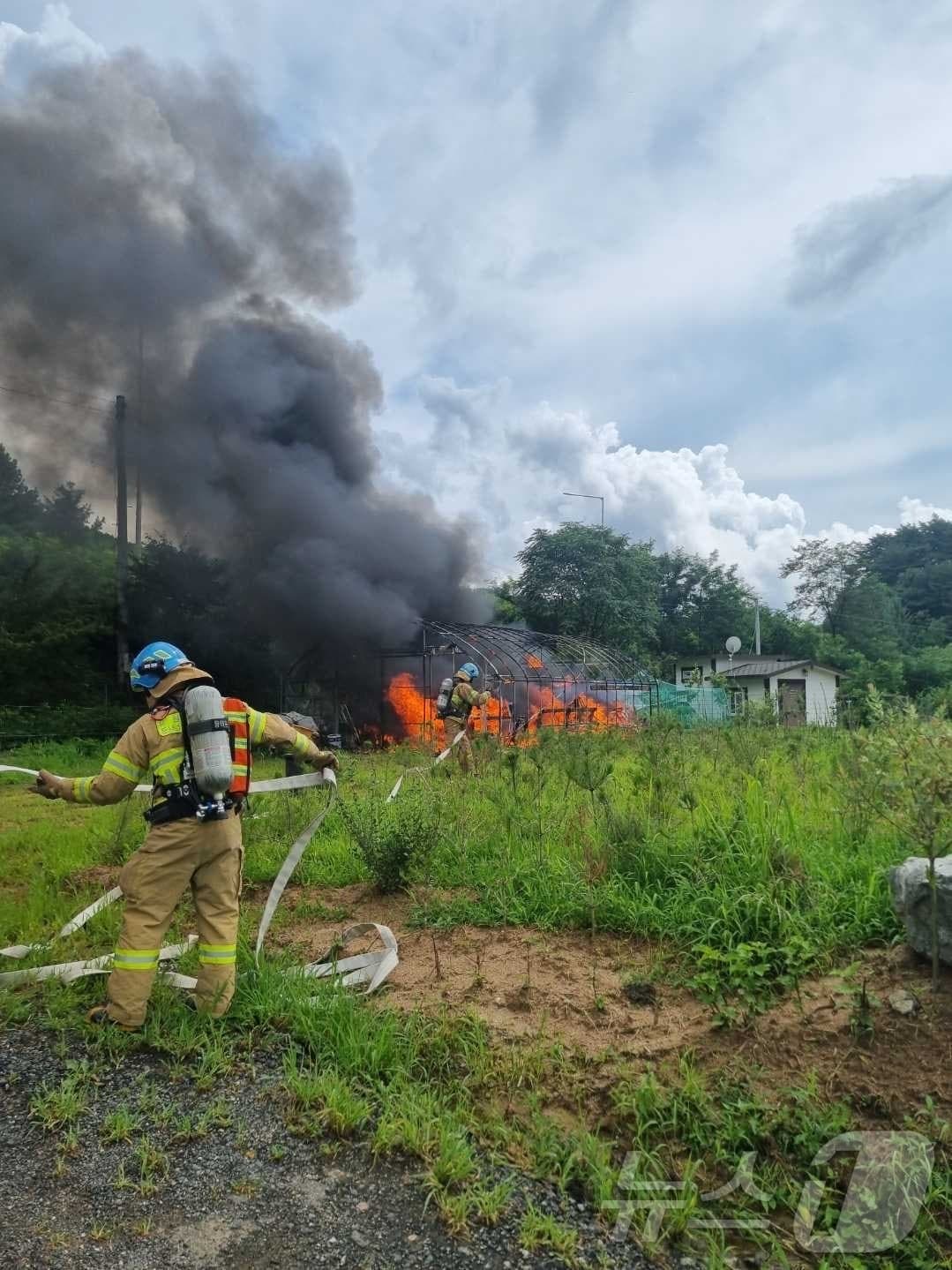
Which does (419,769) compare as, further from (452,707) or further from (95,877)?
(95,877)

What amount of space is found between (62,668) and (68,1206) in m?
16.8

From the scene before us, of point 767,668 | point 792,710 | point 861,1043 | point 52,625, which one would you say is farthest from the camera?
point 767,668

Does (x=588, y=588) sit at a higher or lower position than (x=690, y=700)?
higher

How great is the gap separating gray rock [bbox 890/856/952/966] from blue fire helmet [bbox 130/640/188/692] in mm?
3349

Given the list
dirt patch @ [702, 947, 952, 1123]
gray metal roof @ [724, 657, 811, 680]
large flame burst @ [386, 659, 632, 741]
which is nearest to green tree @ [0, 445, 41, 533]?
large flame burst @ [386, 659, 632, 741]

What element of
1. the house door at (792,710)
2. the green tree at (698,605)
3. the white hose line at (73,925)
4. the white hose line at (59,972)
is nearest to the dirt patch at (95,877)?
the white hose line at (73,925)

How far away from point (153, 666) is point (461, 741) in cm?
768

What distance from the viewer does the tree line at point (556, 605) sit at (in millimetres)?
17562

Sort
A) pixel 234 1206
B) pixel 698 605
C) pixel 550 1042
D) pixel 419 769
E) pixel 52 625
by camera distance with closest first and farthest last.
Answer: pixel 234 1206 < pixel 550 1042 < pixel 419 769 < pixel 52 625 < pixel 698 605

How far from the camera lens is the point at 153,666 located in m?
3.96

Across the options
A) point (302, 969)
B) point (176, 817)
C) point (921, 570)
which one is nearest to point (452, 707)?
point (302, 969)

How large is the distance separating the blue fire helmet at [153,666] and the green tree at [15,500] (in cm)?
1816

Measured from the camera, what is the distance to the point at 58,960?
175 inches

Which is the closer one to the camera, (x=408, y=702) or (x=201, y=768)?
(x=201, y=768)
